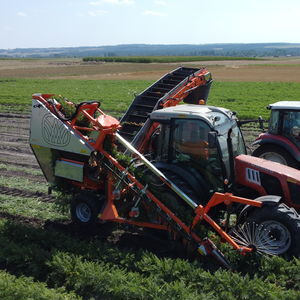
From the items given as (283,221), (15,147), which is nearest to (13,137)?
(15,147)

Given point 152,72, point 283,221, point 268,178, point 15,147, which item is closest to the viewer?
point 283,221

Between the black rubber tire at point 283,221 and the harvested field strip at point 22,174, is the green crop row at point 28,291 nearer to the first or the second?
the black rubber tire at point 283,221

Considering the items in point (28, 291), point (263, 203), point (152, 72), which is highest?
point (152, 72)

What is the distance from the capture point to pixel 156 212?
6.47 metres

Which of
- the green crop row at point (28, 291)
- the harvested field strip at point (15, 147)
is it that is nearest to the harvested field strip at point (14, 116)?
the harvested field strip at point (15, 147)

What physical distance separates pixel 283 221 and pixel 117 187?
8.63ft

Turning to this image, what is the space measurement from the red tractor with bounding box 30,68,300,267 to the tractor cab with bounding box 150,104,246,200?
0.02 metres

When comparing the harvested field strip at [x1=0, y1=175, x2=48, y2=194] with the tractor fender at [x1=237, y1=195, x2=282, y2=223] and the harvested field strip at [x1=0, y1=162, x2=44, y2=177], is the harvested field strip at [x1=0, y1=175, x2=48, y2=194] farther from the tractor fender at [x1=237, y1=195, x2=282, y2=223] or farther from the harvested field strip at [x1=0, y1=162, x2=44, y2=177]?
the tractor fender at [x1=237, y1=195, x2=282, y2=223]

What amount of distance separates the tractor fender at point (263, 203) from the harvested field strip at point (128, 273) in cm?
69

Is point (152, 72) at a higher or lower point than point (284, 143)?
higher

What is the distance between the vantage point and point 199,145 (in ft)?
21.4

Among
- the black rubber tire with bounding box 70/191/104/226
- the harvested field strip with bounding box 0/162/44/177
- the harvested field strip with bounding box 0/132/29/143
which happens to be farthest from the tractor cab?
the harvested field strip with bounding box 0/132/29/143

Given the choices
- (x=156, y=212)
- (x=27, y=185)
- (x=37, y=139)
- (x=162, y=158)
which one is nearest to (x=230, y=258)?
(x=156, y=212)

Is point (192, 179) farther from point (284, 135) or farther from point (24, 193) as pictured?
point (24, 193)
